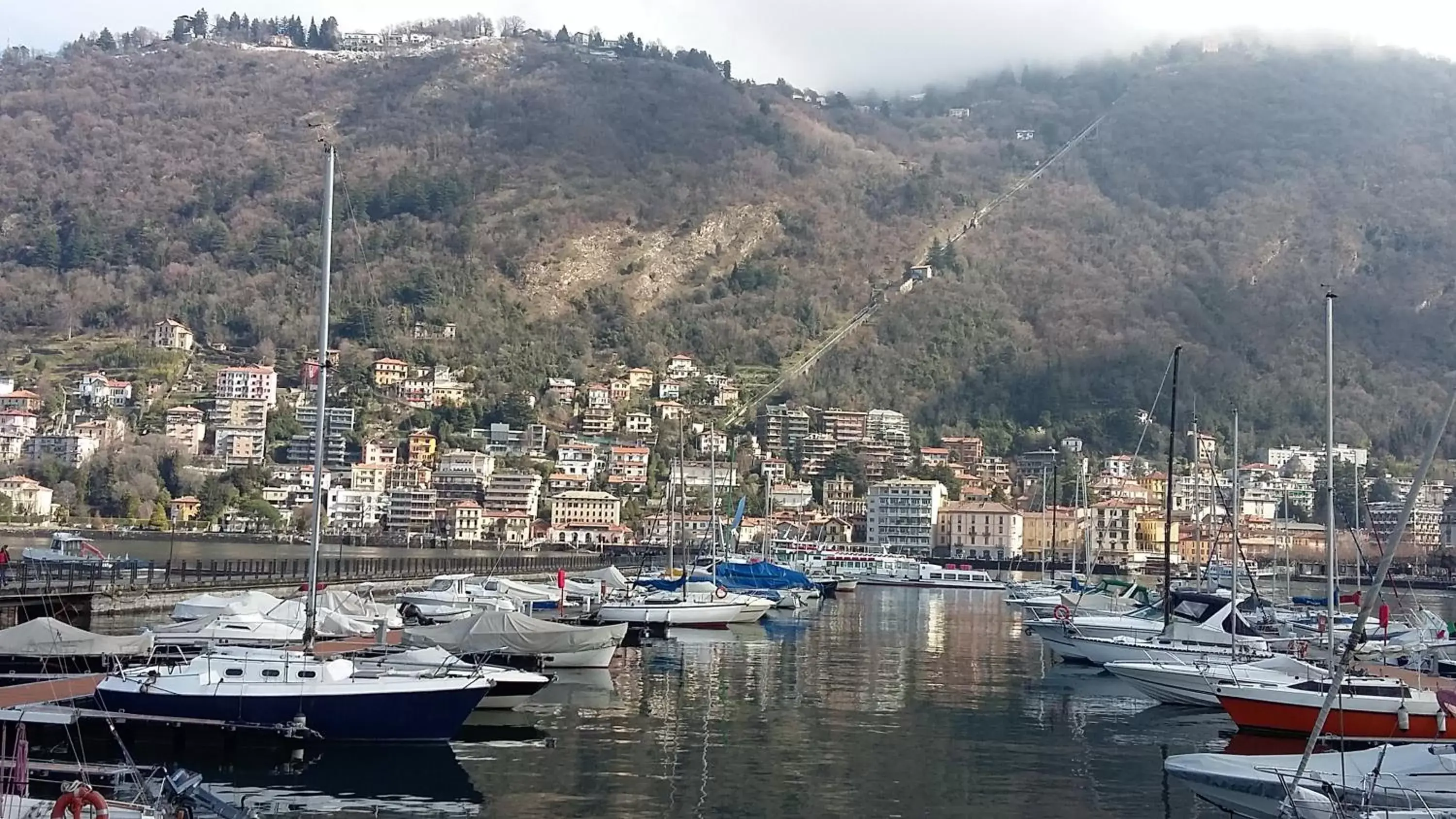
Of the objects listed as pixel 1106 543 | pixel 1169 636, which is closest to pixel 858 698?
pixel 1169 636

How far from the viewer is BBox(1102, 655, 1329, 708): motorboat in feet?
90.3

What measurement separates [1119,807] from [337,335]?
180m

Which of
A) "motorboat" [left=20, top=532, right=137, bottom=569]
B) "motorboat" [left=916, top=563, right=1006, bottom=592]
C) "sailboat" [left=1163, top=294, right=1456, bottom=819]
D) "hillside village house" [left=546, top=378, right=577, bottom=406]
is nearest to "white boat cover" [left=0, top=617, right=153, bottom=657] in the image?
"sailboat" [left=1163, top=294, right=1456, bottom=819]

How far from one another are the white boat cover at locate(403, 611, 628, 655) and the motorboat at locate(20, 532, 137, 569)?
18.1m

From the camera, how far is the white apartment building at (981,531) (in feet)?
457

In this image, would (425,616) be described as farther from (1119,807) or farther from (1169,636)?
(1119,807)

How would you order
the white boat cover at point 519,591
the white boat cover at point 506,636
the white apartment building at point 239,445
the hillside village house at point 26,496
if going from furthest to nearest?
the white apartment building at point 239,445, the hillside village house at point 26,496, the white boat cover at point 519,591, the white boat cover at point 506,636

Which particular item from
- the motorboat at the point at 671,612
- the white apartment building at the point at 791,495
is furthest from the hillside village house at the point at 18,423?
the motorboat at the point at 671,612

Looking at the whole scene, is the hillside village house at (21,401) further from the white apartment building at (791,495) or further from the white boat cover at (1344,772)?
the white boat cover at (1344,772)

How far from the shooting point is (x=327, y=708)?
22.4m

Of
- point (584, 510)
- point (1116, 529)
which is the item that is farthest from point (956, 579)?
point (584, 510)

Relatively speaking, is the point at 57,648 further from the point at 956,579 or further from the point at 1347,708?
the point at 956,579

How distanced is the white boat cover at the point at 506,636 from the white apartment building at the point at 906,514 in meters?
113

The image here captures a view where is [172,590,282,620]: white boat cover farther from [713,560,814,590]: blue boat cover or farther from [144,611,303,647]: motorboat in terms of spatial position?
[713,560,814,590]: blue boat cover
